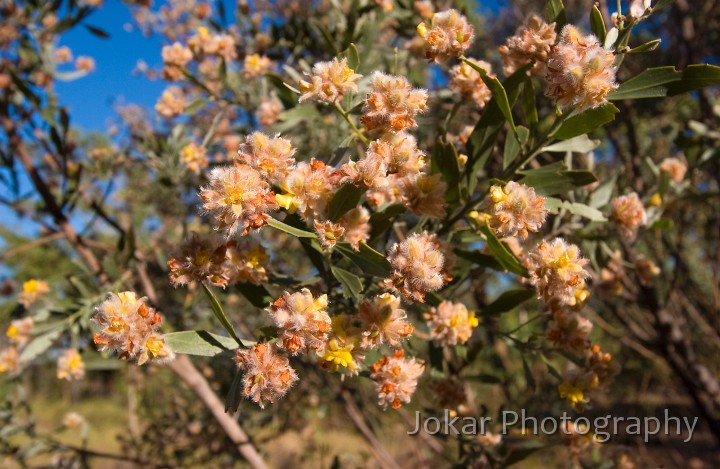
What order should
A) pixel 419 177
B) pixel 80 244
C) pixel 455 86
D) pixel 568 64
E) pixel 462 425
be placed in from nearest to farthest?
pixel 568 64 < pixel 419 177 < pixel 455 86 < pixel 462 425 < pixel 80 244

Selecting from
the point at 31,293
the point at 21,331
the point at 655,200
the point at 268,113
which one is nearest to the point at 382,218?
the point at 268,113

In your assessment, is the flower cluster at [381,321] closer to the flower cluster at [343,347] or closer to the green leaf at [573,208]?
the flower cluster at [343,347]

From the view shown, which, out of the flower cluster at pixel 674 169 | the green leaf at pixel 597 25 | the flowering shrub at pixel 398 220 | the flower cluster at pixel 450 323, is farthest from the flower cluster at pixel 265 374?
the flower cluster at pixel 674 169

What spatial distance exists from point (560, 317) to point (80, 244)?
1.96m

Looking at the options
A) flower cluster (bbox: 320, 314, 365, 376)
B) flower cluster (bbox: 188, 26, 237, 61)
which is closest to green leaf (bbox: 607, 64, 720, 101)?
flower cluster (bbox: 320, 314, 365, 376)

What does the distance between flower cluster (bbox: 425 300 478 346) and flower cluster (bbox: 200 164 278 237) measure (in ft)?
1.77

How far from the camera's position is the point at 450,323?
3.94 ft

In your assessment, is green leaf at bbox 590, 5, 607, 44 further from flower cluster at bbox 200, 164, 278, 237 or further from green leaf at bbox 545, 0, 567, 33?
flower cluster at bbox 200, 164, 278, 237

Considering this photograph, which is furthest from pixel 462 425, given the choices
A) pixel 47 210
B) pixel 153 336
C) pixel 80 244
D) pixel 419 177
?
pixel 47 210

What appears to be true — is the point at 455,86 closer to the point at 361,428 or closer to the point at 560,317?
the point at 560,317

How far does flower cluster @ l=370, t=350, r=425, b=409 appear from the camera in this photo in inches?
42.4

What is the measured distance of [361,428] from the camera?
2447 mm

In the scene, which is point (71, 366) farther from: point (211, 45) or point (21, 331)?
point (211, 45)

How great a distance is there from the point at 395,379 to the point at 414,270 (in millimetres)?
309
